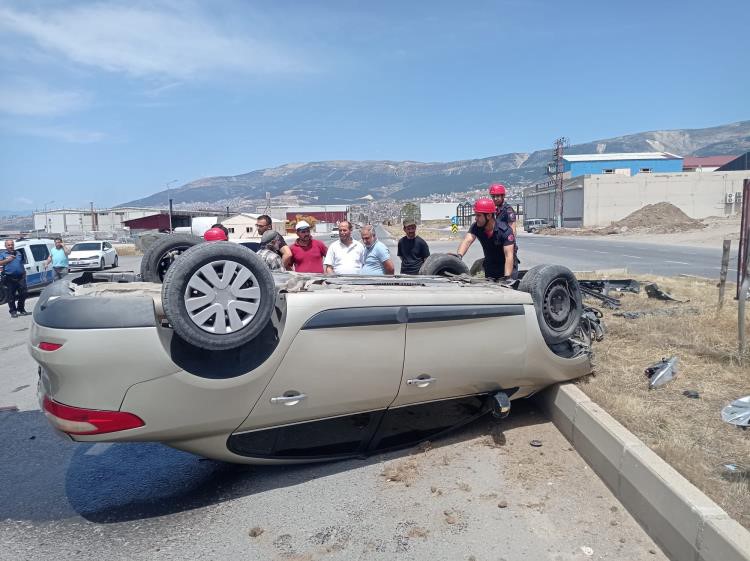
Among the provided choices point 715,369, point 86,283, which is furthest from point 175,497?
point 715,369

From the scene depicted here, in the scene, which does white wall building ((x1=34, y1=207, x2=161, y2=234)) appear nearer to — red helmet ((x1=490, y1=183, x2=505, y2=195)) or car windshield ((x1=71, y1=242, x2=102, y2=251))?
car windshield ((x1=71, y1=242, x2=102, y2=251))

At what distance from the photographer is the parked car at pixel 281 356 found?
3.30 meters

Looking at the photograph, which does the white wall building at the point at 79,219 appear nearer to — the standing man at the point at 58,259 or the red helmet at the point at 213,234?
the standing man at the point at 58,259

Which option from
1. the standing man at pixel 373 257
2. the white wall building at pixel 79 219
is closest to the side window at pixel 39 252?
the standing man at pixel 373 257

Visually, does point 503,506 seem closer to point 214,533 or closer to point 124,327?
point 214,533

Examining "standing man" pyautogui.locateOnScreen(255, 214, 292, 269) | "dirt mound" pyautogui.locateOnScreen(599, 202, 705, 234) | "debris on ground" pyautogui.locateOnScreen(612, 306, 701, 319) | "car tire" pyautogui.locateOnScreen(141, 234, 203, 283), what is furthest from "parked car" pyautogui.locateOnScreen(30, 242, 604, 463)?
"dirt mound" pyautogui.locateOnScreen(599, 202, 705, 234)

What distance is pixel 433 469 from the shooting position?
165 inches

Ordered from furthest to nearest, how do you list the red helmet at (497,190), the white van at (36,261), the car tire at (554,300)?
the white van at (36,261)
the red helmet at (497,190)
the car tire at (554,300)

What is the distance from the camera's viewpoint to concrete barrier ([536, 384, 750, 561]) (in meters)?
2.70

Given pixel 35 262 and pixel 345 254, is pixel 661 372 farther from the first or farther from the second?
pixel 35 262

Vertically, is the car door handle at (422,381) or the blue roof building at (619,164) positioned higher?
the blue roof building at (619,164)

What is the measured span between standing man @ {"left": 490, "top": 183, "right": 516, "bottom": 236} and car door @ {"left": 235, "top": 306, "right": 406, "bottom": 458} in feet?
9.41

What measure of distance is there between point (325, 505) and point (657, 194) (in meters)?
73.5

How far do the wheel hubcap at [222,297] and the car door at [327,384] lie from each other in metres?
0.39
